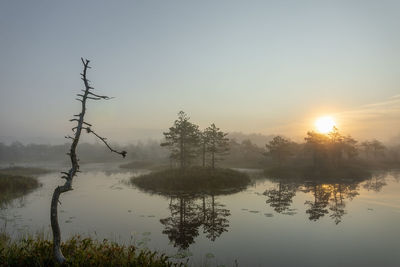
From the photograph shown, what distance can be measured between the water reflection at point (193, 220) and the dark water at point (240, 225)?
0.07 metres

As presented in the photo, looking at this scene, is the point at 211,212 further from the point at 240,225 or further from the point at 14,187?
the point at 14,187

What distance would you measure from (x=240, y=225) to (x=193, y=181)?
69.7 feet

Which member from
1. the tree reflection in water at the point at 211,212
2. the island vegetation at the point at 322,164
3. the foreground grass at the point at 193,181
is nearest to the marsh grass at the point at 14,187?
the foreground grass at the point at 193,181

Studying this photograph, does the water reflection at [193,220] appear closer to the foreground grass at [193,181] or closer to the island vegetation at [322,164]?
the foreground grass at [193,181]

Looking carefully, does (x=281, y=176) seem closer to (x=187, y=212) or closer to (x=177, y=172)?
(x=177, y=172)

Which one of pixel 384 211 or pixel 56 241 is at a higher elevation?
pixel 56 241

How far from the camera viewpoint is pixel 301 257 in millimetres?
13234

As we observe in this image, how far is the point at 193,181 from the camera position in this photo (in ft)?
131

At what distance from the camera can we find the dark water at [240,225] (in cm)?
1355

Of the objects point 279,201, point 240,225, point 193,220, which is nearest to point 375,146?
point 279,201

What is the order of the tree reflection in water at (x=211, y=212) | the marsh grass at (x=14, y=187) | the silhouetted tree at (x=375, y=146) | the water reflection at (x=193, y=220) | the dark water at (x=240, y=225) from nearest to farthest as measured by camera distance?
the dark water at (x=240, y=225) → the water reflection at (x=193, y=220) → the tree reflection in water at (x=211, y=212) → the marsh grass at (x=14, y=187) → the silhouetted tree at (x=375, y=146)

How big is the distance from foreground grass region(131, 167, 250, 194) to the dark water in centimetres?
587

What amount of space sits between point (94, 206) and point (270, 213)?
56.6ft

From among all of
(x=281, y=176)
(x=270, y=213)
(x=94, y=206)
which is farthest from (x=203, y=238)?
(x=281, y=176)
